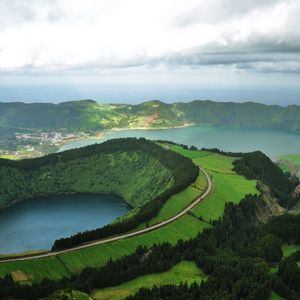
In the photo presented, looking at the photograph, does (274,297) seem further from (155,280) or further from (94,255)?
(94,255)

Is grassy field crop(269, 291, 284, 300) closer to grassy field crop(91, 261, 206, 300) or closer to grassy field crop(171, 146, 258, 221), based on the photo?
grassy field crop(91, 261, 206, 300)

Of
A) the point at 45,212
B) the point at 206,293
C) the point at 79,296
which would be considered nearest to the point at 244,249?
the point at 206,293

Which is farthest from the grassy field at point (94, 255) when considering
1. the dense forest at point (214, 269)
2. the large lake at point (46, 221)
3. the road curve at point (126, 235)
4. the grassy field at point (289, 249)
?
the large lake at point (46, 221)

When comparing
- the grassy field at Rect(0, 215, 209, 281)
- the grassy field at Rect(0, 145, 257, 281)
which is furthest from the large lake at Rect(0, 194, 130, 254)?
the grassy field at Rect(0, 215, 209, 281)

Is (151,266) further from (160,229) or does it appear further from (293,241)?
(293,241)

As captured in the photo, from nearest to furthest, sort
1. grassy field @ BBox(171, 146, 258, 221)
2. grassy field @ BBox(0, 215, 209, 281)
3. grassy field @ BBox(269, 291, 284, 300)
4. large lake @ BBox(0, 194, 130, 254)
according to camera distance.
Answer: grassy field @ BBox(269, 291, 284, 300) < grassy field @ BBox(0, 215, 209, 281) < grassy field @ BBox(171, 146, 258, 221) < large lake @ BBox(0, 194, 130, 254)

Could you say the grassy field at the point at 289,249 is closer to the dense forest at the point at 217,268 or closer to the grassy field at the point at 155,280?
the dense forest at the point at 217,268
